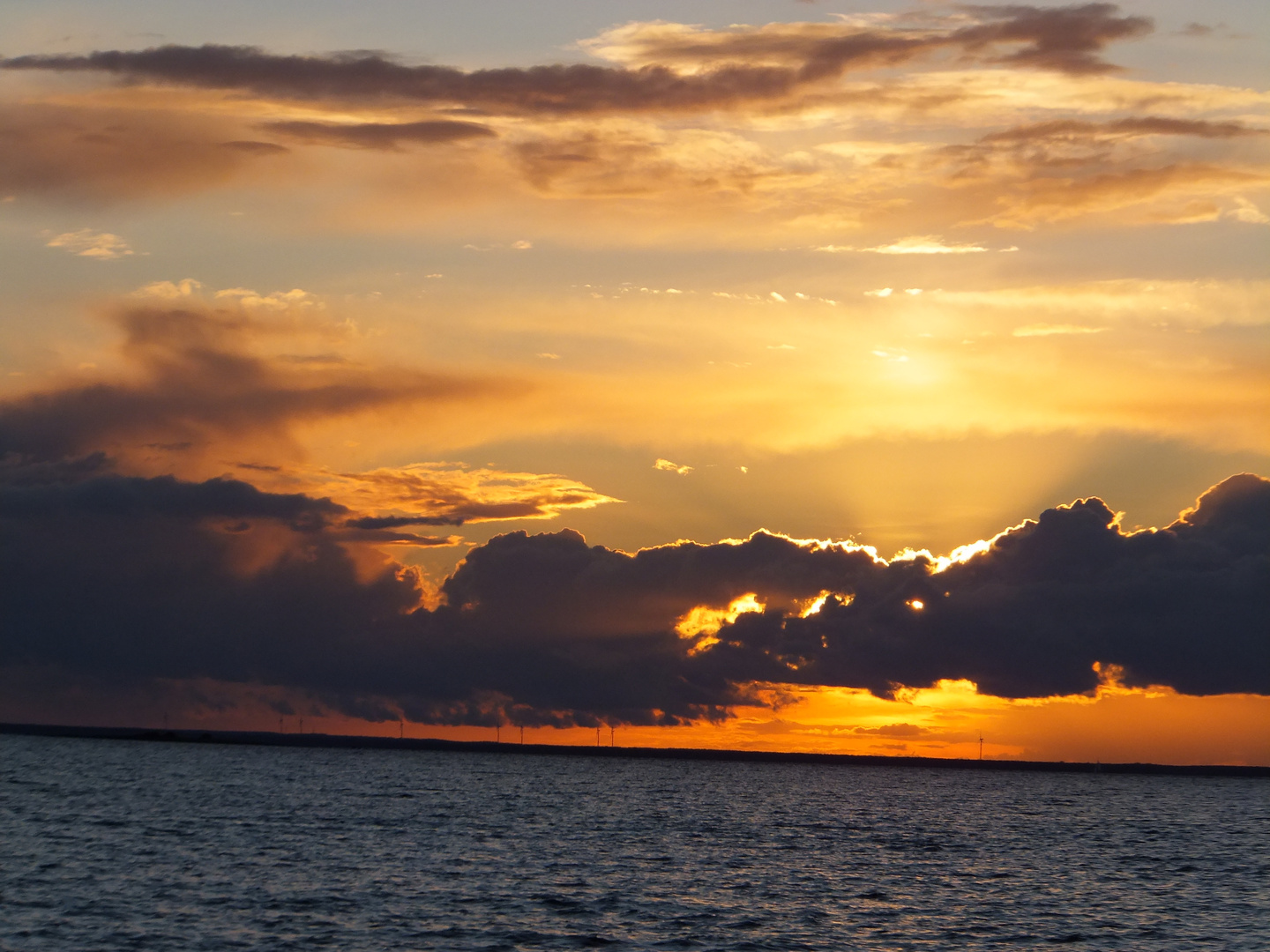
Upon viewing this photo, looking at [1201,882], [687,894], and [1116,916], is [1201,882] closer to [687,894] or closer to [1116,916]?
[1116,916]

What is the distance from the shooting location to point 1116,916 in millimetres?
105000

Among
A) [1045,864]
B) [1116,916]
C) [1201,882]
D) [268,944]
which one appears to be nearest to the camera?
[268,944]

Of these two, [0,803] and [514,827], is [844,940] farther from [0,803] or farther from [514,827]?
[0,803]

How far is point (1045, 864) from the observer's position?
152 meters

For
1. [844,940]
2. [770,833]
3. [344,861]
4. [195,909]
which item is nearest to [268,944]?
[195,909]

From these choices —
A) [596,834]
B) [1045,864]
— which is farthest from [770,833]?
[1045,864]

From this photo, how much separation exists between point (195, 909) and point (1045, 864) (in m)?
104

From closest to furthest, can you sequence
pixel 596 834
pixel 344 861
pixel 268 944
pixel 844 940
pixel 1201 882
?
pixel 268 944
pixel 844 940
pixel 344 861
pixel 1201 882
pixel 596 834

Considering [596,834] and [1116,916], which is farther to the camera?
[596,834]

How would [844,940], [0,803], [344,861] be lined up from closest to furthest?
[844,940] → [344,861] → [0,803]

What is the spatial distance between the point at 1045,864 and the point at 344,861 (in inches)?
Answer: 3319

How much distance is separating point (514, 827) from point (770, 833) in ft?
127

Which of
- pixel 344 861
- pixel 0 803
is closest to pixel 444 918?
pixel 344 861

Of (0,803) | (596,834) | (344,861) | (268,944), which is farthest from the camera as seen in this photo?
(0,803)
